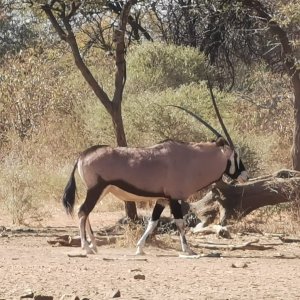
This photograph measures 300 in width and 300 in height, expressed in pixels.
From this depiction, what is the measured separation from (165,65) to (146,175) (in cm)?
1267

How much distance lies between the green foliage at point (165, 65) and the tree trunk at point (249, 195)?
868 centimetres

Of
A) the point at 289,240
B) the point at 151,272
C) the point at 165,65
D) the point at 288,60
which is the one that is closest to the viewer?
the point at 151,272

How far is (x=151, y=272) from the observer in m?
8.51

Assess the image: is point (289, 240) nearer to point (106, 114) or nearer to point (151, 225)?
point (151, 225)

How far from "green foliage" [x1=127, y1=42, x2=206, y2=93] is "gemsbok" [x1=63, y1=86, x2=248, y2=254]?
1103cm

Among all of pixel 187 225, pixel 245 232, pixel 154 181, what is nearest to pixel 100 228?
pixel 187 225

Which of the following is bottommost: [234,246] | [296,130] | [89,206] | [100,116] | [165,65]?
[234,246]

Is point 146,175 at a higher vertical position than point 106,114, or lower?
lower

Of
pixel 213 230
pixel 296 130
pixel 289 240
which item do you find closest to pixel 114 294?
pixel 289 240

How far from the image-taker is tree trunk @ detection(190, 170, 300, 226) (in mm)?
13367

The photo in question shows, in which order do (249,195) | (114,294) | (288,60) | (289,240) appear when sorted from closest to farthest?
1. (114,294)
2. (289,240)
3. (249,195)
4. (288,60)

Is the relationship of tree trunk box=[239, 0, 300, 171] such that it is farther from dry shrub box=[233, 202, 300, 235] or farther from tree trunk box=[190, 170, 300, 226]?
tree trunk box=[190, 170, 300, 226]

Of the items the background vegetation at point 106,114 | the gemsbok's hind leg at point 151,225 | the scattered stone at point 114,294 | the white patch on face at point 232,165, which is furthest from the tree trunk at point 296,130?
the scattered stone at point 114,294

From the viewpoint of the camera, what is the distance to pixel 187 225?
13.9m
